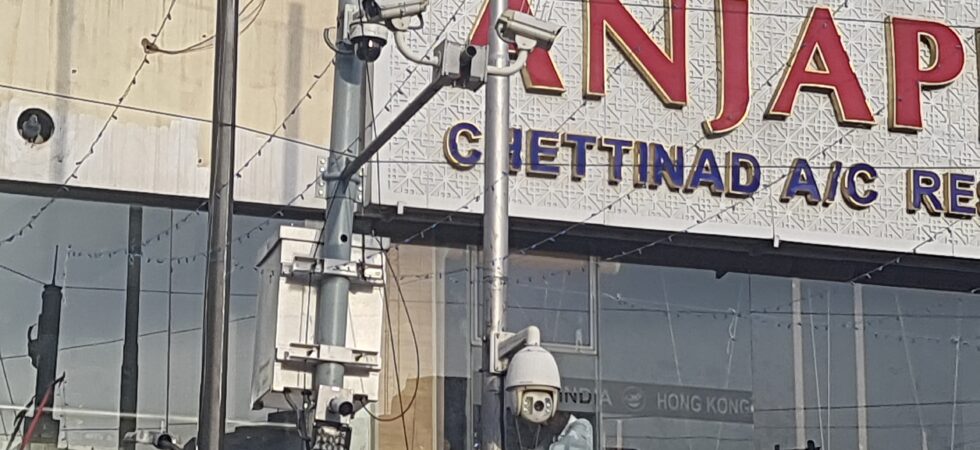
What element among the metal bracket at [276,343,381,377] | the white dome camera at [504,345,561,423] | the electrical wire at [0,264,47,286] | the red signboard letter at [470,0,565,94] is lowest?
the white dome camera at [504,345,561,423]

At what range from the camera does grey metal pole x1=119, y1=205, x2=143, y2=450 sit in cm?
1387

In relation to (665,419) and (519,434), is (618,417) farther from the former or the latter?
(519,434)

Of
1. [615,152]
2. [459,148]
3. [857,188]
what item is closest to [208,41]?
[459,148]

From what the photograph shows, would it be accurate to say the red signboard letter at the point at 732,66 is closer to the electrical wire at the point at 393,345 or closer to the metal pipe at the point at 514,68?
the electrical wire at the point at 393,345

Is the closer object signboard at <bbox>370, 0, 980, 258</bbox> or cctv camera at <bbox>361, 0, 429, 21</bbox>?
cctv camera at <bbox>361, 0, 429, 21</bbox>

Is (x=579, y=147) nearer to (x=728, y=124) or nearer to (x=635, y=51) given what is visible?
(x=635, y=51)

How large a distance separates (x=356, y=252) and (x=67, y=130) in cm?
421

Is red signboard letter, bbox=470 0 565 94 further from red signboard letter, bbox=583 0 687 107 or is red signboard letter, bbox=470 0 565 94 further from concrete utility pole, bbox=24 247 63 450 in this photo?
concrete utility pole, bbox=24 247 63 450

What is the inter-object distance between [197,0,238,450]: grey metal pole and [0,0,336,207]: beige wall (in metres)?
3.85

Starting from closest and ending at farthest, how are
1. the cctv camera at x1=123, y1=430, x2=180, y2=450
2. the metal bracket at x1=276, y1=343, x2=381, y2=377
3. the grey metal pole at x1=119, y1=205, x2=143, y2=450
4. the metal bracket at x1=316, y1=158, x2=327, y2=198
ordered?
the metal bracket at x1=276, y1=343, x2=381, y2=377, the cctv camera at x1=123, y1=430, x2=180, y2=450, the grey metal pole at x1=119, y1=205, x2=143, y2=450, the metal bracket at x1=316, y1=158, x2=327, y2=198

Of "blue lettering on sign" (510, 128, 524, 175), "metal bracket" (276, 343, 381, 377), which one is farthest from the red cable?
"blue lettering on sign" (510, 128, 524, 175)

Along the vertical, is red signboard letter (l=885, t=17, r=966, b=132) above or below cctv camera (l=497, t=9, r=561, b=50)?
above

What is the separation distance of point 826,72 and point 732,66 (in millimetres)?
948

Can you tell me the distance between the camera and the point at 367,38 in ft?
33.1
